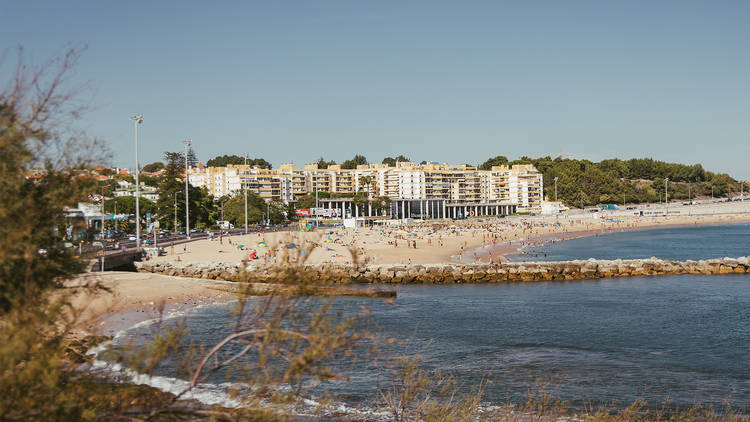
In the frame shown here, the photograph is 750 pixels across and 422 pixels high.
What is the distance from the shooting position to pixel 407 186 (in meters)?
166

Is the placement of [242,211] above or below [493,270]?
above

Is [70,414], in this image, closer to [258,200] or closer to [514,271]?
[514,271]

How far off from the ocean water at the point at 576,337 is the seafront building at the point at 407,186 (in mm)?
114363

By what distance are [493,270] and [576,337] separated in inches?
708

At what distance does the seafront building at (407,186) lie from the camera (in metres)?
152

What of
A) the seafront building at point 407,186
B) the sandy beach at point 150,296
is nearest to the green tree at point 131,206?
the seafront building at point 407,186

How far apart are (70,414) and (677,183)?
210 m

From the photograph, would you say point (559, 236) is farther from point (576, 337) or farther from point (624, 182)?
point (624, 182)

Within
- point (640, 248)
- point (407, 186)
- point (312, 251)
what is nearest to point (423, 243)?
point (640, 248)

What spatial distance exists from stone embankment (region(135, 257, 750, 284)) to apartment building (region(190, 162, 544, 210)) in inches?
4317

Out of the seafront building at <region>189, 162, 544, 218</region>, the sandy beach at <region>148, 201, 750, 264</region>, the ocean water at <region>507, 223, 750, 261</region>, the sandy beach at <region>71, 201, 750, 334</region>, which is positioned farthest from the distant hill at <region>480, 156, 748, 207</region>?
the ocean water at <region>507, 223, 750, 261</region>

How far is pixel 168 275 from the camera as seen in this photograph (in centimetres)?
3941

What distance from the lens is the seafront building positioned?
15225 cm

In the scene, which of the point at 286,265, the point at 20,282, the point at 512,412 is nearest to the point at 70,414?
the point at 20,282
